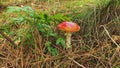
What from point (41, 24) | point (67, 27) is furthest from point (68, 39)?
point (41, 24)

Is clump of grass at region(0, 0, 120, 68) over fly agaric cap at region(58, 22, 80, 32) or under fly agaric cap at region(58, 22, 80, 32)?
under

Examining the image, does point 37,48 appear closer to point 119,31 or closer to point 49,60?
point 49,60

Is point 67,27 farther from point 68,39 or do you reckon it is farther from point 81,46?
point 81,46

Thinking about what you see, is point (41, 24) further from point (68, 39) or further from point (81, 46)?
point (81, 46)

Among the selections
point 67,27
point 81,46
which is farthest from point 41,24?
point 81,46

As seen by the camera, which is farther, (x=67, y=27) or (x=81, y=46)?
(x=81, y=46)

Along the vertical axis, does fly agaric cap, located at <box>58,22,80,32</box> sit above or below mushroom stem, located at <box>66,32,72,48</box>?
above

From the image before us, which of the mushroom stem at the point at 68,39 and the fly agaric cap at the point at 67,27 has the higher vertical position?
the fly agaric cap at the point at 67,27

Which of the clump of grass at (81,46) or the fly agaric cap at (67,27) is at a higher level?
the fly agaric cap at (67,27)

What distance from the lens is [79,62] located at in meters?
2.73

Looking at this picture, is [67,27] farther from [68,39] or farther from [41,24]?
[41,24]

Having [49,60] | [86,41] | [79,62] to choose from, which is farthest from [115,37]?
[49,60]

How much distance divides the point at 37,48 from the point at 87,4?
0.98 metres

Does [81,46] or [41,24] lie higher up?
[41,24]
